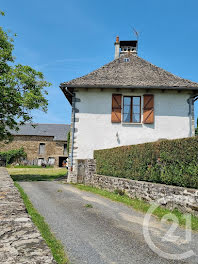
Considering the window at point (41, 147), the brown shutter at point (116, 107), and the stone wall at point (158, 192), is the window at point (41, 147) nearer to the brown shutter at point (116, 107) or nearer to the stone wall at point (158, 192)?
the brown shutter at point (116, 107)

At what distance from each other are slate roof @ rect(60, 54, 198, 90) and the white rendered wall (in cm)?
72

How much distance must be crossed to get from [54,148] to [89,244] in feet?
108

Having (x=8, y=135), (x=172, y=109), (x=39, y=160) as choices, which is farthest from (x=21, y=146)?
(x=172, y=109)

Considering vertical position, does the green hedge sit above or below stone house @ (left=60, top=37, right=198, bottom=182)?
below

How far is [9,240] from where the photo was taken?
1.87 metres

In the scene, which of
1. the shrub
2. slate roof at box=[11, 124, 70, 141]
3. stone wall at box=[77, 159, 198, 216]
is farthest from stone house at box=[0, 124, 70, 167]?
stone wall at box=[77, 159, 198, 216]

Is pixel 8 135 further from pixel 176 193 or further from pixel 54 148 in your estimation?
pixel 54 148

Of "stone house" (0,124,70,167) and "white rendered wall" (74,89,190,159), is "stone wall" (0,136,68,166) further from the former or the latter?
"white rendered wall" (74,89,190,159)

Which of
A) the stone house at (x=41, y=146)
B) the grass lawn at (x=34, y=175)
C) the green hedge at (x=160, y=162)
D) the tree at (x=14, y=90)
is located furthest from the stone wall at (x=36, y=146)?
the green hedge at (x=160, y=162)

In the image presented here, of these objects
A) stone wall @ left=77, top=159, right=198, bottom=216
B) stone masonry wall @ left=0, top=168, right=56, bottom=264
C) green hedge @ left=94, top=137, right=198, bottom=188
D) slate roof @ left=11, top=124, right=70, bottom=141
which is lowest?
stone wall @ left=77, top=159, right=198, bottom=216

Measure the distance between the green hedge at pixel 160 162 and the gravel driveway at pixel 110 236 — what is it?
138cm

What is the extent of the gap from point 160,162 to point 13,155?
104 feet

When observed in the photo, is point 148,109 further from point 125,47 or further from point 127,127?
point 125,47

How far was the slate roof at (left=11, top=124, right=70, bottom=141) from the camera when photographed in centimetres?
3609
